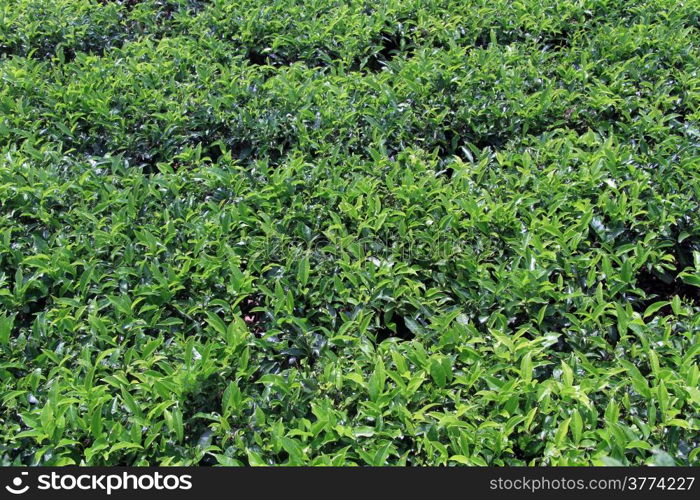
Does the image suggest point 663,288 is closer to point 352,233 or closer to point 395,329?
point 395,329

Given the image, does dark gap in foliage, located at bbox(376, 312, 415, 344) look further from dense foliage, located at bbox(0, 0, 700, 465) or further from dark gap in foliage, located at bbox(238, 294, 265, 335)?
dark gap in foliage, located at bbox(238, 294, 265, 335)

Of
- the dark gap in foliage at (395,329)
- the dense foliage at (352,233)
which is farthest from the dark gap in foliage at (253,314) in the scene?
the dark gap in foliage at (395,329)

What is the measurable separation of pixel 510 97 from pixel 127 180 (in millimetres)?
1833

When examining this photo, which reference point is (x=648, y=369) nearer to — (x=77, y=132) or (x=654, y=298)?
(x=654, y=298)

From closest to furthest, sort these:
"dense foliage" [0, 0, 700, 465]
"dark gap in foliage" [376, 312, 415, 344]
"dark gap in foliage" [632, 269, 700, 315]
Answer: "dense foliage" [0, 0, 700, 465], "dark gap in foliage" [376, 312, 415, 344], "dark gap in foliage" [632, 269, 700, 315]

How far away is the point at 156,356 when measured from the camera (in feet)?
8.37

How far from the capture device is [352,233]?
10.3 ft

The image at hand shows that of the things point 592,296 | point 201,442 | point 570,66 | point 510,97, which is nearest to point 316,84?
point 510,97

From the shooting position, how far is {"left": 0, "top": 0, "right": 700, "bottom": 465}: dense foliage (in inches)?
91.9

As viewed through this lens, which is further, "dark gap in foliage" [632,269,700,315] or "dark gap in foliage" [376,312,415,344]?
"dark gap in foliage" [632,269,700,315]

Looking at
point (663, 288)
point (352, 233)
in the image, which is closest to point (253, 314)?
point (352, 233)

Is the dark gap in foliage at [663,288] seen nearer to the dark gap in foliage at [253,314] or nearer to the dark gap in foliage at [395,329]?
the dark gap in foliage at [395,329]

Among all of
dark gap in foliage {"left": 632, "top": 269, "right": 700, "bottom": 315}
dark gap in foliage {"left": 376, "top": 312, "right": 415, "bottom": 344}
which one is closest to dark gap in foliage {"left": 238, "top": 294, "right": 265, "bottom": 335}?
dark gap in foliage {"left": 376, "top": 312, "right": 415, "bottom": 344}

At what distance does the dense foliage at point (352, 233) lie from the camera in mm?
2334
